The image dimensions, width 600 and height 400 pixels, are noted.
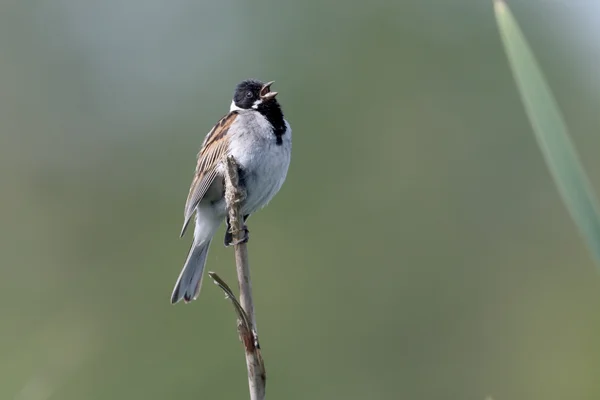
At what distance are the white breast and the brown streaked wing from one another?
0.08 m

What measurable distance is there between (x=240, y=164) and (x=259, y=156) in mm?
91

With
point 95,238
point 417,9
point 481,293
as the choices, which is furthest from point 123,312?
point 417,9

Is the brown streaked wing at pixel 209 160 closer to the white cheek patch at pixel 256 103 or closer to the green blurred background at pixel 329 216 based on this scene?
the white cheek patch at pixel 256 103

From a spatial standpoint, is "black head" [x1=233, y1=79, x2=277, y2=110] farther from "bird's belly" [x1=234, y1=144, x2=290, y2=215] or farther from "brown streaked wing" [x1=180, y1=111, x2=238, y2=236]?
"bird's belly" [x1=234, y1=144, x2=290, y2=215]

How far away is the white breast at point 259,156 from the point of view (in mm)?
4547

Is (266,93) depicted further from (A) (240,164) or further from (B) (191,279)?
(B) (191,279)

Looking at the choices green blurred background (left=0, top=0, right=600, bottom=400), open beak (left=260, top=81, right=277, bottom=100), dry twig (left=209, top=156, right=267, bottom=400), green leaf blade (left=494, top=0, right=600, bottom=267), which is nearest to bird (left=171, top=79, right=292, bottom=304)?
open beak (left=260, top=81, right=277, bottom=100)

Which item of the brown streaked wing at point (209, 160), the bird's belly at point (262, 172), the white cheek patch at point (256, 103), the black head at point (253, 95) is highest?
the black head at point (253, 95)

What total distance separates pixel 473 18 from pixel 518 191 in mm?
3104

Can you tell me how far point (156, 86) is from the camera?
16141 millimetres

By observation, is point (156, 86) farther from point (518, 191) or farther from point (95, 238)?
point (518, 191)

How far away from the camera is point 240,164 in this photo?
457cm

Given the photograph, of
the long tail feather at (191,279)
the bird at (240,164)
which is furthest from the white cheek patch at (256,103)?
the long tail feather at (191,279)

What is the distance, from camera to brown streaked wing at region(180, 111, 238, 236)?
4734mm
